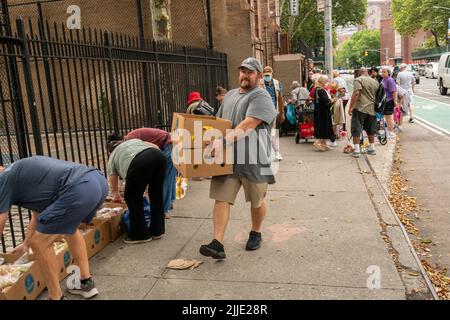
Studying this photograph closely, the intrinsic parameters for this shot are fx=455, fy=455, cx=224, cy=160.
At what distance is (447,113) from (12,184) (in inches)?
680

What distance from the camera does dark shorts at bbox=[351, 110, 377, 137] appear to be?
364 inches

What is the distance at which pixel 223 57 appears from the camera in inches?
500

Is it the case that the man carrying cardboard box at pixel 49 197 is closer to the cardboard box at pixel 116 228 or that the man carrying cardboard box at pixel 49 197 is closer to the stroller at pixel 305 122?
the cardboard box at pixel 116 228

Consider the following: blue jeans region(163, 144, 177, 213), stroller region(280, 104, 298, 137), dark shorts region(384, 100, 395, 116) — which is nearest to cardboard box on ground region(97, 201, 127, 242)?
blue jeans region(163, 144, 177, 213)

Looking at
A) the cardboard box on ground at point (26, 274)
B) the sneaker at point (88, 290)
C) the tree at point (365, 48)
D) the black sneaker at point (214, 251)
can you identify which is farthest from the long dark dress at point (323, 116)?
the tree at point (365, 48)

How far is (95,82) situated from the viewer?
6035 mm

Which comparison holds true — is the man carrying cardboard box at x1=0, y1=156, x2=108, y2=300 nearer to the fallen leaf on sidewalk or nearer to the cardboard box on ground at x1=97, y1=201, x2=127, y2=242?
the fallen leaf on sidewalk

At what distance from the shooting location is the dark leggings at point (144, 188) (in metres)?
4.60

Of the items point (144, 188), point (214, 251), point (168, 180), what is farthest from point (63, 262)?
point (168, 180)

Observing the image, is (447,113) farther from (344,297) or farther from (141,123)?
(344,297)

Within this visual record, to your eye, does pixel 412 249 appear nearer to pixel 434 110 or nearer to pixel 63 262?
pixel 63 262

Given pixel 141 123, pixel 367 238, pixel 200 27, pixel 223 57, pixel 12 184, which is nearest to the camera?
pixel 12 184

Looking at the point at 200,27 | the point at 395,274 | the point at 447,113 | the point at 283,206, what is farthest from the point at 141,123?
the point at 447,113
